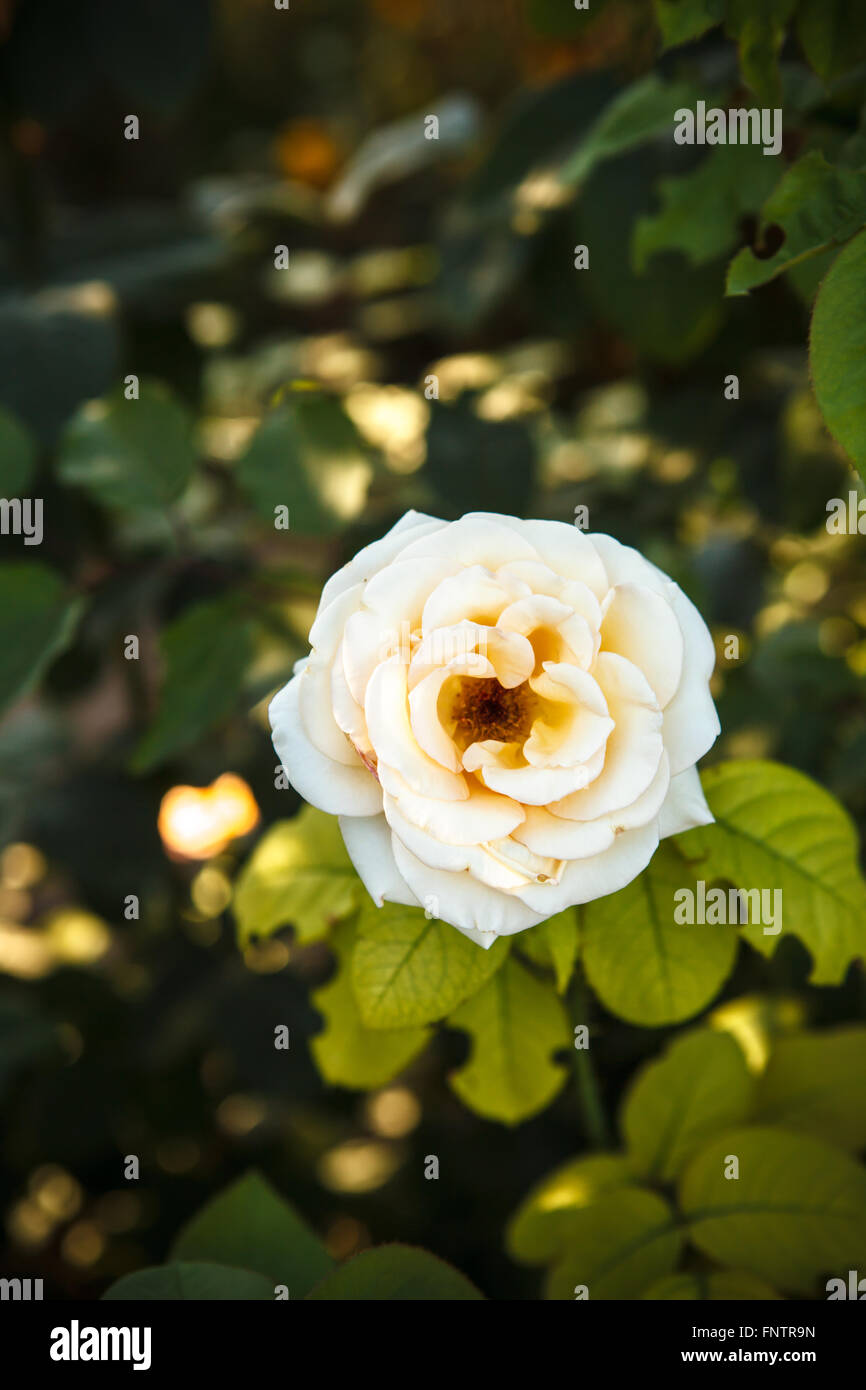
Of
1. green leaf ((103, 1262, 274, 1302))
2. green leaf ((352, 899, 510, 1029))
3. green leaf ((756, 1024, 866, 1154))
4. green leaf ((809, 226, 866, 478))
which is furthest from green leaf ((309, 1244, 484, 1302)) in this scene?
green leaf ((809, 226, 866, 478))

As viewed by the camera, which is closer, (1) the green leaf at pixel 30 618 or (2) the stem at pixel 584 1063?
(2) the stem at pixel 584 1063

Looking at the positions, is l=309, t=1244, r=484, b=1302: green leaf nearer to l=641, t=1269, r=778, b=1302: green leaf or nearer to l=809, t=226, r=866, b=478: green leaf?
l=641, t=1269, r=778, b=1302: green leaf

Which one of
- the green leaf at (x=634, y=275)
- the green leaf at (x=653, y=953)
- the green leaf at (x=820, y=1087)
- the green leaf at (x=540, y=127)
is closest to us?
the green leaf at (x=653, y=953)

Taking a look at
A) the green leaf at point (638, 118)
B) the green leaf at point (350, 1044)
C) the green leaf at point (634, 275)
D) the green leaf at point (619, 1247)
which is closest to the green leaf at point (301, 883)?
the green leaf at point (350, 1044)

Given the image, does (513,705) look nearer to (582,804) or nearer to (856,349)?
(582,804)

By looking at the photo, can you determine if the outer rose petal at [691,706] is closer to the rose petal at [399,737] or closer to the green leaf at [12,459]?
the rose petal at [399,737]
